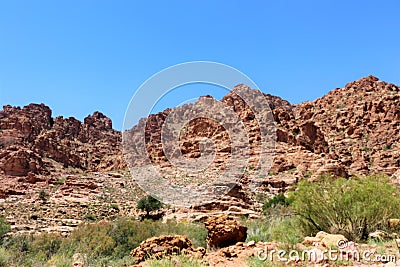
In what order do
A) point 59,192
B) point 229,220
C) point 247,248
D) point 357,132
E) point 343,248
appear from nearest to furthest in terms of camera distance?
point 343,248
point 247,248
point 229,220
point 59,192
point 357,132

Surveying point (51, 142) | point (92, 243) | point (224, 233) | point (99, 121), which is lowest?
point (92, 243)

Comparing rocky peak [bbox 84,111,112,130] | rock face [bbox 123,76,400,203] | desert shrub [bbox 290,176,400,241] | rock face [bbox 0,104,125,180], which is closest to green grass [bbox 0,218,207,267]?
desert shrub [bbox 290,176,400,241]

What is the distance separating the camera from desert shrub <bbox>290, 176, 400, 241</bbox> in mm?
8828

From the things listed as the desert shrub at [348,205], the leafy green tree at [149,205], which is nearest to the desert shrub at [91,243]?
the desert shrub at [348,205]

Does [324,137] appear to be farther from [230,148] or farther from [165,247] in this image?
[165,247]

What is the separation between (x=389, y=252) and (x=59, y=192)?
37.8 m

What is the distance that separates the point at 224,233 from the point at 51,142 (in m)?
66.2

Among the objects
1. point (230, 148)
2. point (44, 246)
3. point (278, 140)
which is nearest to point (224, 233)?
point (44, 246)

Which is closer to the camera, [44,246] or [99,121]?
[44,246]

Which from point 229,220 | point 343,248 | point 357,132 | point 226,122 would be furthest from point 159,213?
point 357,132

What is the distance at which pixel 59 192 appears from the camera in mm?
38781

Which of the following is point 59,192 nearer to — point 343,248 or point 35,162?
point 35,162

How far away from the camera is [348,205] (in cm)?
916

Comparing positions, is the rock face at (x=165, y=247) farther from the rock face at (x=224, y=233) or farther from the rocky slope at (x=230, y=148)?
the rocky slope at (x=230, y=148)
